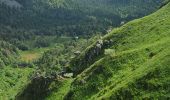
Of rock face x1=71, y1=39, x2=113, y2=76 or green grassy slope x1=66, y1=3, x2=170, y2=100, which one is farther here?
rock face x1=71, y1=39, x2=113, y2=76

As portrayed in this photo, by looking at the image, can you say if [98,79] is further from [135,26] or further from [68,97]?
[135,26]

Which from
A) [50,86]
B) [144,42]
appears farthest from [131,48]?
[50,86]

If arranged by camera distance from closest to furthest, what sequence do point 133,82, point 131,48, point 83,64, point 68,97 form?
point 133,82
point 68,97
point 131,48
point 83,64

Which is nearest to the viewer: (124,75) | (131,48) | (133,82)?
(133,82)

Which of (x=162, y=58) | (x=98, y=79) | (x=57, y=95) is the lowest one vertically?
(x=57, y=95)

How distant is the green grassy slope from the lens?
9356 centimetres

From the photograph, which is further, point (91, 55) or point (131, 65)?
point (91, 55)

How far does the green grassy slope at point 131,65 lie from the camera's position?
307ft

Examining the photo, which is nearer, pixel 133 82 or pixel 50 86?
pixel 133 82

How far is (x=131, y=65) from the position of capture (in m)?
110

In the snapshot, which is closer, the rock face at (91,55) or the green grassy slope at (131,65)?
the green grassy slope at (131,65)

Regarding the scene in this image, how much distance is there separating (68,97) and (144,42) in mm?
25050

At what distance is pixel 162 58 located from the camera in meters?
97.9

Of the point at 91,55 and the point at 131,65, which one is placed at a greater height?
the point at 131,65
